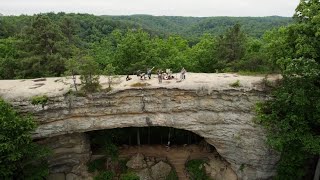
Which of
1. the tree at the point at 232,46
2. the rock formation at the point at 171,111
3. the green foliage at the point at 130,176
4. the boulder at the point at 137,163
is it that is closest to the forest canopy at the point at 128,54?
the tree at the point at 232,46

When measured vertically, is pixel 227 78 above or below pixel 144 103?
above

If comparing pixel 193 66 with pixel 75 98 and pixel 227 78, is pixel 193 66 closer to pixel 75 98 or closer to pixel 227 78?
pixel 227 78

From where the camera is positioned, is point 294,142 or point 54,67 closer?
point 294,142

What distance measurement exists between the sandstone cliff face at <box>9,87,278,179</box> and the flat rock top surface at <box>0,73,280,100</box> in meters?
0.39

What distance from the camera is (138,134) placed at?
1110 inches

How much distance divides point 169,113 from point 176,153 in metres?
6.03

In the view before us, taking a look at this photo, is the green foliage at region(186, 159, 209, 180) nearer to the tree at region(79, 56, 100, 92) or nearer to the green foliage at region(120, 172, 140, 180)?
the green foliage at region(120, 172, 140, 180)

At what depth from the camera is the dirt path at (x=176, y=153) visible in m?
27.0

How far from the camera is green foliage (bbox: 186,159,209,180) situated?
25812mm

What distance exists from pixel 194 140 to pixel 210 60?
11.6m

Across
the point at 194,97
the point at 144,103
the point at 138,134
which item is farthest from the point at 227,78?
the point at 138,134

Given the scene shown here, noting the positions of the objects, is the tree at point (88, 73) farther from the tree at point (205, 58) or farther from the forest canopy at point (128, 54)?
the tree at point (205, 58)

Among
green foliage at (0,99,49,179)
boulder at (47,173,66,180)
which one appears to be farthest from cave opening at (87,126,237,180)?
green foliage at (0,99,49,179)

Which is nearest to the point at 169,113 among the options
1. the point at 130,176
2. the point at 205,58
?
the point at 130,176
